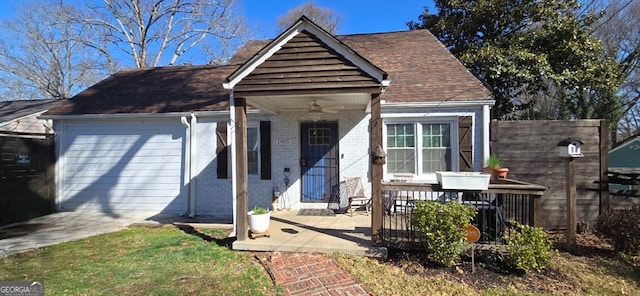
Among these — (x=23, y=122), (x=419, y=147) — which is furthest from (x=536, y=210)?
(x=23, y=122)

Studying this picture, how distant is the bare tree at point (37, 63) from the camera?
19578 millimetres

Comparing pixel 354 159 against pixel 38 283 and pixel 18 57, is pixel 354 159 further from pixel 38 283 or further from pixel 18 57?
pixel 18 57

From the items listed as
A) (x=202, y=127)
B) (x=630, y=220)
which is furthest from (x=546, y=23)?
(x=202, y=127)

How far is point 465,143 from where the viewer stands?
6.96 metres

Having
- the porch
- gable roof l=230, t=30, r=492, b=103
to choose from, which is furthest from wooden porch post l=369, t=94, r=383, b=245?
gable roof l=230, t=30, r=492, b=103

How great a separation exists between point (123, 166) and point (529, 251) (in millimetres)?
9058

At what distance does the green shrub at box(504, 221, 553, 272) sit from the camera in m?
4.07

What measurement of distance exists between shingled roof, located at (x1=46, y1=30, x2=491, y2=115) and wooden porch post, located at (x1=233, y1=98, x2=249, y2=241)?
2.88m

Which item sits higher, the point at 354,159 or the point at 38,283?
the point at 354,159

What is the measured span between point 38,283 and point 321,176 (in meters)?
5.36

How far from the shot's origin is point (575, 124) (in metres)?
6.13

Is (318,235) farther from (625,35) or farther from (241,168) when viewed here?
(625,35)

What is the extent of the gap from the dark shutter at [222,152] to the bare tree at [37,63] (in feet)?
57.7

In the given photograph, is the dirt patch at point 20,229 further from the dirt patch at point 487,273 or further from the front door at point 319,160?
the dirt patch at point 487,273
